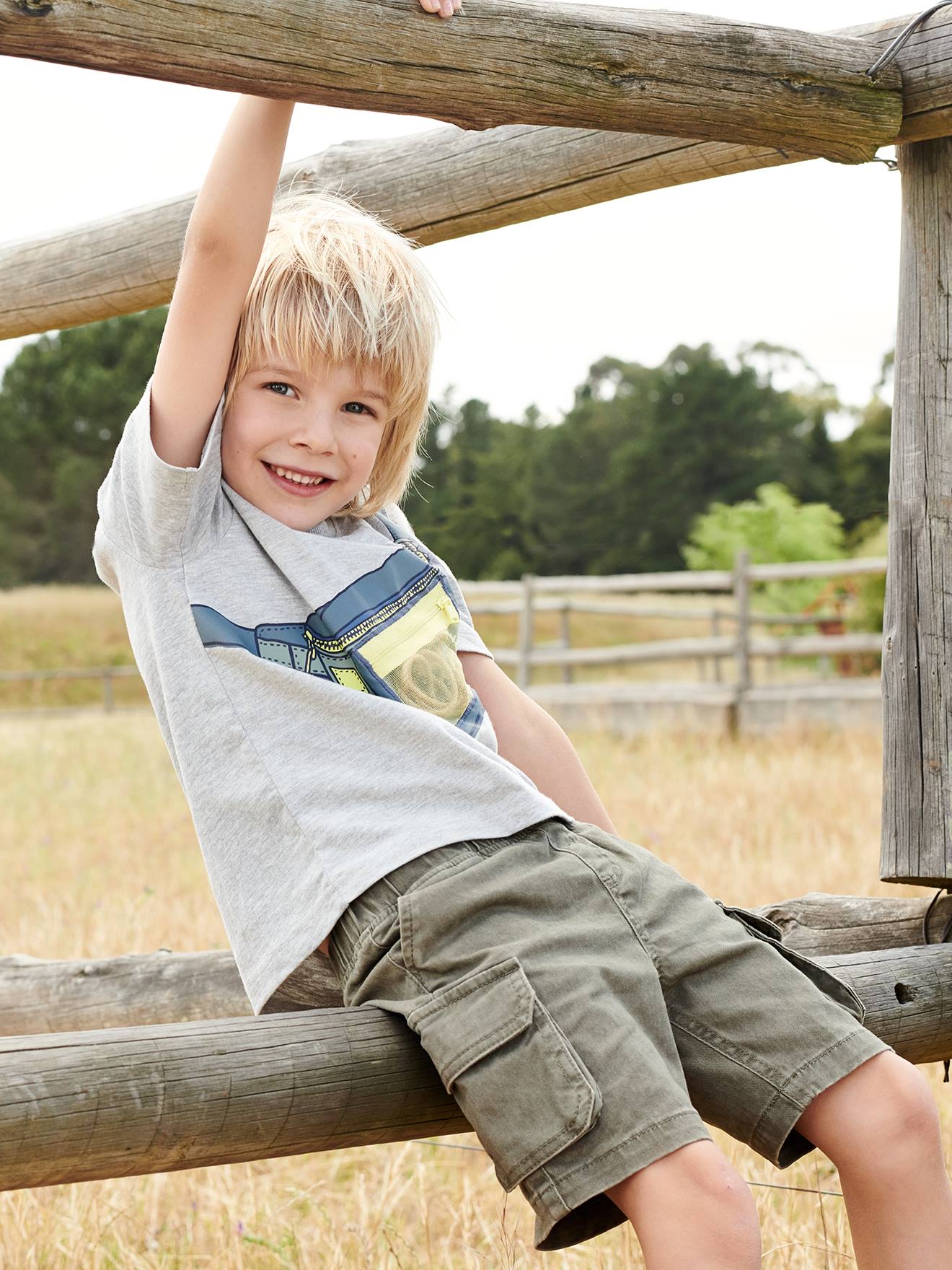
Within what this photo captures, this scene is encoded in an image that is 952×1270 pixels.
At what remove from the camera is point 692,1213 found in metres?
1.17

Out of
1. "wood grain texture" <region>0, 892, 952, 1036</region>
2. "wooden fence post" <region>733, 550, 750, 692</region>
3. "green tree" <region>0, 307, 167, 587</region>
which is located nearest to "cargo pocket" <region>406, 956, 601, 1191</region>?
"wood grain texture" <region>0, 892, 952, 1036</region>

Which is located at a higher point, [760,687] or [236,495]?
[236,495]

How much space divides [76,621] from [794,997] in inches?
932

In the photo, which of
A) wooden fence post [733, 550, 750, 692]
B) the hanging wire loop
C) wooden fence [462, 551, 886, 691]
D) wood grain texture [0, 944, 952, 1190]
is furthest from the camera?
wooden fence [462, 551, 886, 691]

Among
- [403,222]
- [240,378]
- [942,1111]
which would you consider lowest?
[942,1111]

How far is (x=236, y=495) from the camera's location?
1521mm

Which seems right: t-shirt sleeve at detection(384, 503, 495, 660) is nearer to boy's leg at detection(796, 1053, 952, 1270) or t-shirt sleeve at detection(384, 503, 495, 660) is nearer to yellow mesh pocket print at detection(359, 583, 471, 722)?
yellow mesh pocket print at detection(359, 583, 471, 722)

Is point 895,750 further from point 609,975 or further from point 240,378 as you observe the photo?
point 240,378

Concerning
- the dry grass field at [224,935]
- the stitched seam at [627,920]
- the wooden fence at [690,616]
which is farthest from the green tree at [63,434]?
the stitched seam at [627,920]

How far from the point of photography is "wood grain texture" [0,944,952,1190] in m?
1.08

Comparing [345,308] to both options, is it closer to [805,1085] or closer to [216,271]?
[216,271]

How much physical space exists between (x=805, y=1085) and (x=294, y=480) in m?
0.87

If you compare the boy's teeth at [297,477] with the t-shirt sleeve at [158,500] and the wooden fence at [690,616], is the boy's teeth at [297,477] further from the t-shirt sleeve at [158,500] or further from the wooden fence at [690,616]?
the wooden fence at [690,616]

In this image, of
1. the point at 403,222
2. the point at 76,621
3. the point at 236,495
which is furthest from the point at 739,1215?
the point at 76,621
